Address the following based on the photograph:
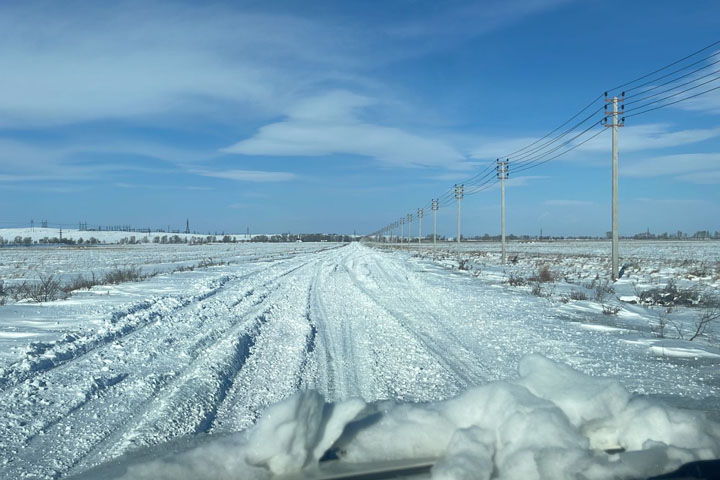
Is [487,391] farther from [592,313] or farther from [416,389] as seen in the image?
[592,313]

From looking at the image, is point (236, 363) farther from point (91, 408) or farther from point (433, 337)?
point (433, 337)

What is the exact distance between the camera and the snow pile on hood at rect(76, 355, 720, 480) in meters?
2.71

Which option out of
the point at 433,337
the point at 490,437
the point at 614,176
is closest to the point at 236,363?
the point at 433,337

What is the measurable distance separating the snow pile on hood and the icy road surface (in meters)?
1.96

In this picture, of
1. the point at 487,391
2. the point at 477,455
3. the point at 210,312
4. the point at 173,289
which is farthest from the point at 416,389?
the point at 173,289

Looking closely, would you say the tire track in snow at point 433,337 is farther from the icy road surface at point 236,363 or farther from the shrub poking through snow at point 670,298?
the shrub poking through snow at point 670,298

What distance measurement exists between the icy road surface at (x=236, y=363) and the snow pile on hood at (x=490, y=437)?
1957mm

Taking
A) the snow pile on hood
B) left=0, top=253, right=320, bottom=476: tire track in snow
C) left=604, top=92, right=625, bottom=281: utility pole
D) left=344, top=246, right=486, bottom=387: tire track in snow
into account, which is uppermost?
left=604, top=92, right=625, bottom=281: utility pole

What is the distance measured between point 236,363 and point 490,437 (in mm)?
5381

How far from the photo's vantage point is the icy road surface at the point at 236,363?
5086 mm

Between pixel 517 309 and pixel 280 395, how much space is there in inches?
378

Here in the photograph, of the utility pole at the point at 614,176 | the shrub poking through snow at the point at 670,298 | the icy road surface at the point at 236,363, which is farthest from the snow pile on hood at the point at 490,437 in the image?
the utility pole at the point at 614,176

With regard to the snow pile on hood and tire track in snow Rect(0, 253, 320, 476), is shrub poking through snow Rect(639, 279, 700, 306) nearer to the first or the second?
tire track in snow Rect(0, 253, 320, 476)

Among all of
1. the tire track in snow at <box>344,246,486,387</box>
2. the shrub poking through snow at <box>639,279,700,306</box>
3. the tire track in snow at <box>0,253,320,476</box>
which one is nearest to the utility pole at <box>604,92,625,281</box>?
the shrub poking through snow at <box>639,279,700,306</box>
